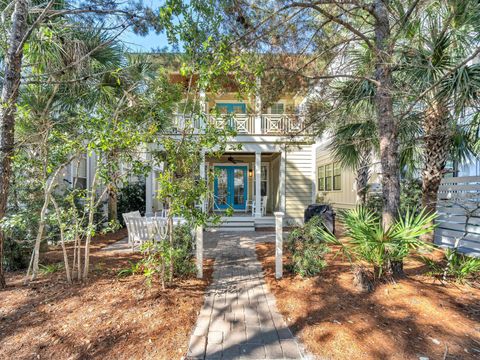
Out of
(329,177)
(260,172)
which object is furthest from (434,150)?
(329,177)

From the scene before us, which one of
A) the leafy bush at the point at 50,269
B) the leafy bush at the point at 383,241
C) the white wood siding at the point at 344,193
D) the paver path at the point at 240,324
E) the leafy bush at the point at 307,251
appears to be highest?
the white wood siding at the point at 344,193

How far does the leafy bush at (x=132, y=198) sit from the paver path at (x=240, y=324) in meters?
8.09

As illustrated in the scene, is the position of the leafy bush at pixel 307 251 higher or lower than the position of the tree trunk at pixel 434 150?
lower

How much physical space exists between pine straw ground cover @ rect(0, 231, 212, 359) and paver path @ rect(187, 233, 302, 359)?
19 centimetres

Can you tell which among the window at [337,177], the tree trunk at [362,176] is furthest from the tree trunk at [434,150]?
the window at [337,177]

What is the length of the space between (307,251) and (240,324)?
191 centimetres

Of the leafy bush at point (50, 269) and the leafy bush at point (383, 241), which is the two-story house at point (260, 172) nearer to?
the leafy bush at point (50, 269)

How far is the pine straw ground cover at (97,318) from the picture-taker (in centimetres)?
248

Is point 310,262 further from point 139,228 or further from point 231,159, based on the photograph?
point 231,159

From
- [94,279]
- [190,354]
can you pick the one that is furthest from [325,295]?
[94,279]

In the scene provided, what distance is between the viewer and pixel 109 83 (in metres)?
6.76

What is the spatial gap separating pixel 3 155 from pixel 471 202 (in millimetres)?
8650

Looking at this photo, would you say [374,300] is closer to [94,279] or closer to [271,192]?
[94,279]

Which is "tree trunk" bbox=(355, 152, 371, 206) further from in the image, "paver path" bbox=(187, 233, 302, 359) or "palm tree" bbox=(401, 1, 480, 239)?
"paver path" bbox=(187, 233, 302, 359)
